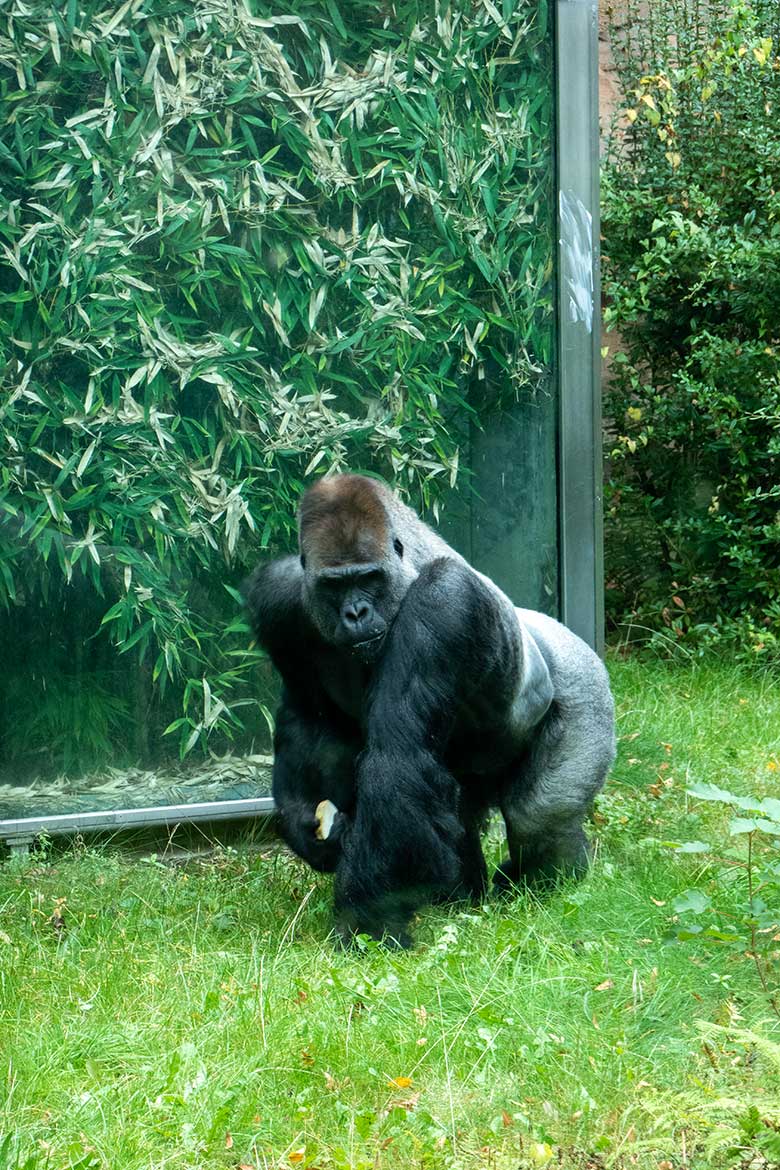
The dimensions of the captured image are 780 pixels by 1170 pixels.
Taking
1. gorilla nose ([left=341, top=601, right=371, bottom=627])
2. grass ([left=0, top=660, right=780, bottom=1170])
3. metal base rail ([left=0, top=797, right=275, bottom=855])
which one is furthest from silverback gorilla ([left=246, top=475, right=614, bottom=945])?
metal base rail ([left=0, top=797, right=275, bottom=855])

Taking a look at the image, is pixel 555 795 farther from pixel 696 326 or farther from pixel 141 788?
pixel 696 326

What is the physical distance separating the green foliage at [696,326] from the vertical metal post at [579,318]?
1656 mm

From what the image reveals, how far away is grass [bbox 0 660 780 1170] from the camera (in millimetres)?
2150

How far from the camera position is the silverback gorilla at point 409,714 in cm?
318

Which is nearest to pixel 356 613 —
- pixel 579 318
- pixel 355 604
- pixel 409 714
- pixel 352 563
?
pixel 355 604

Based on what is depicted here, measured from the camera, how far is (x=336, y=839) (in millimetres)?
3461

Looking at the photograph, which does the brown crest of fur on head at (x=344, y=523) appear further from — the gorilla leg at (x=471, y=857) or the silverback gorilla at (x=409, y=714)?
the gorilla leg at (x=471, y=857)

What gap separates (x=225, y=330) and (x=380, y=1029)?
7.79 feet

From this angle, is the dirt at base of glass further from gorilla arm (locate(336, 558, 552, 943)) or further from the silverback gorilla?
gorilla arm (locate(336, 558, 552, 943))

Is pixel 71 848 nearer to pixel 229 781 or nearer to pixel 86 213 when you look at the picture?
pixel 229 781

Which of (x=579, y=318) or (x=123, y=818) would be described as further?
(x=579, y=318)

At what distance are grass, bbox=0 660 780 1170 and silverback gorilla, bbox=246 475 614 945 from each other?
0.58ft

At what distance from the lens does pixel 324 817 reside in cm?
350

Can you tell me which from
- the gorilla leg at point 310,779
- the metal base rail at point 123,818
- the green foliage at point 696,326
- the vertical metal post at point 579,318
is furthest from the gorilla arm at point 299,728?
the green foliage at point 696,326
